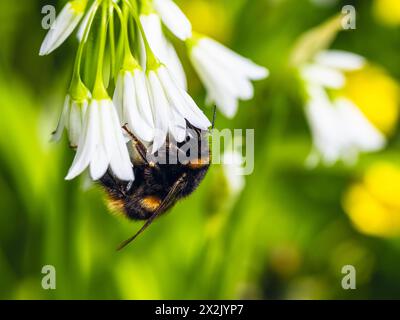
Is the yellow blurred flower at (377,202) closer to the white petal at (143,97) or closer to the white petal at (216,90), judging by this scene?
the white petal at (216,90)

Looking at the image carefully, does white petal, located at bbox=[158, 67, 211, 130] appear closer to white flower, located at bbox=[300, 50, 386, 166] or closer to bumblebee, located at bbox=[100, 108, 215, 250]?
bumblebee, located at bbox=[100, 108, 215, 250]

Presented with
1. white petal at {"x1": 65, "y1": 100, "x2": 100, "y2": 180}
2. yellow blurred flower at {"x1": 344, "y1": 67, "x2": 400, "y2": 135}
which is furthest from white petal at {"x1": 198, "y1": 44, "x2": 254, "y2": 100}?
yellow blurred flower at {"x1": 344, "y1": 67, "x2": 400, "y2": 135}

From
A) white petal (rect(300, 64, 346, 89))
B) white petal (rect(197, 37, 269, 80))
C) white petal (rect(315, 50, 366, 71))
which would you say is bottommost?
white petal (rect(197, 37, 269, 80))

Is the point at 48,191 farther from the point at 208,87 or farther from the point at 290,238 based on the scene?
the point at 290,238

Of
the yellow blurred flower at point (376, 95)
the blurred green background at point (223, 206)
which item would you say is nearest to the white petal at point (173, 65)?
the blurred green background at point (223, 206)

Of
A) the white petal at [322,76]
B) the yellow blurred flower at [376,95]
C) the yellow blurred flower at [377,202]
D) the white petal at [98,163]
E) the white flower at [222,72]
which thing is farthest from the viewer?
the yellow blurred flower at [376,95]

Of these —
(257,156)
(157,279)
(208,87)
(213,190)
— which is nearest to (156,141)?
(208,87)
